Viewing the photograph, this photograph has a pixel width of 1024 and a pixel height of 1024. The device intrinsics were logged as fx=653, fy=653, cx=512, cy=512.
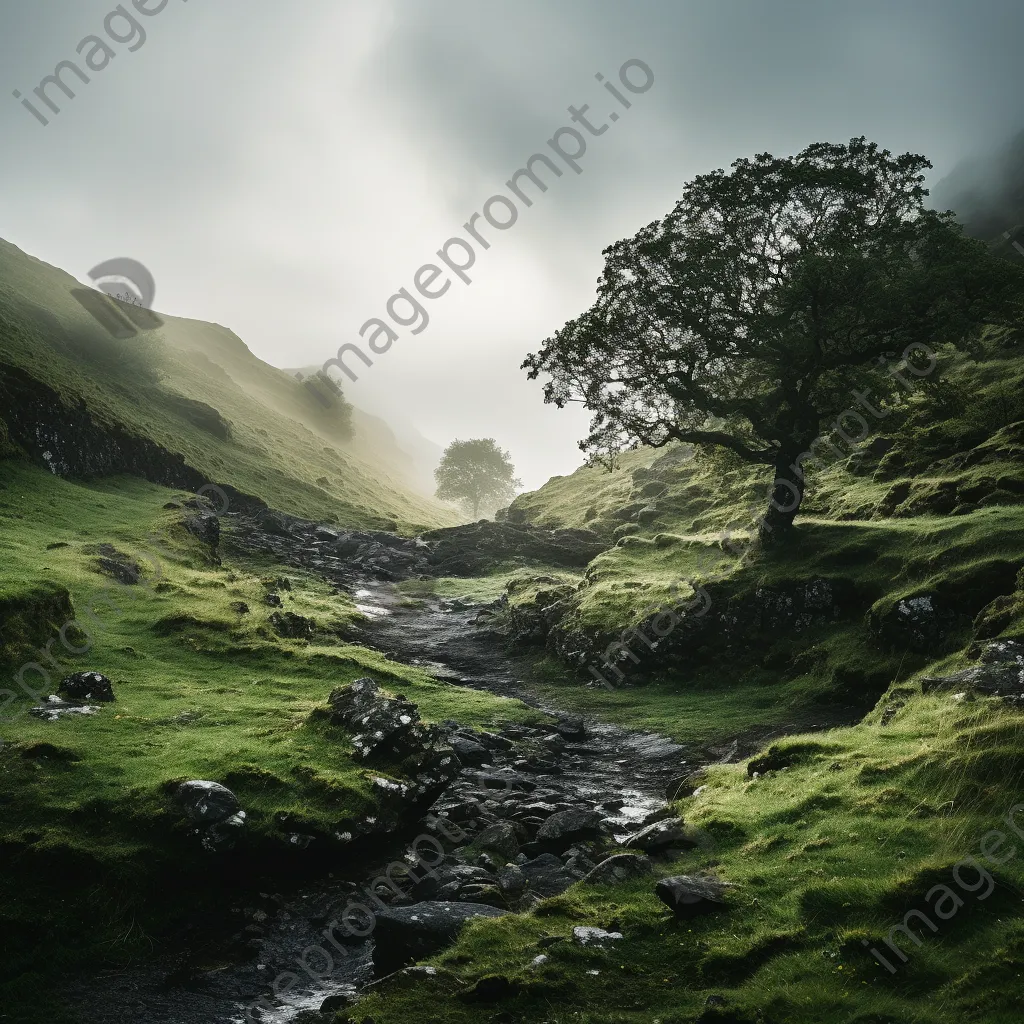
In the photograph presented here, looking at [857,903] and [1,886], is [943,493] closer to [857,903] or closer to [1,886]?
[857,903]

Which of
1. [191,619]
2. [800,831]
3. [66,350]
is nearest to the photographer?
[800,831]

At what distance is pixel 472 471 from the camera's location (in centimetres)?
14638

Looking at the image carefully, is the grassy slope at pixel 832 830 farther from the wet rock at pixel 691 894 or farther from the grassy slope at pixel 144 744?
the grassy slope at pixel 144 744

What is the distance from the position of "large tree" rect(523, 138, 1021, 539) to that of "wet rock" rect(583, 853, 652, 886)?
71.4 ft

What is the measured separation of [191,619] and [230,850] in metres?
17.2

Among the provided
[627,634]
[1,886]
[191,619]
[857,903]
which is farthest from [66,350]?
[857,903]

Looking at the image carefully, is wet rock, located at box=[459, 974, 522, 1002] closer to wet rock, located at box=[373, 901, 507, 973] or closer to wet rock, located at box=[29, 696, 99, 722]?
wet rock, located at box=[373, 901, 507, 973]

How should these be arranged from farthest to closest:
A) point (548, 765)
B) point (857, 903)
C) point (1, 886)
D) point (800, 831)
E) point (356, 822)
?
point (548, 765) → point (356, 822) → point (800, 831) → point (1, 886) → point (857, 903)

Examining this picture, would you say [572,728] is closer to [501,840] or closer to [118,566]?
[501,840]

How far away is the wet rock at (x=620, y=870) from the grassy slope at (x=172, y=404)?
185 feet

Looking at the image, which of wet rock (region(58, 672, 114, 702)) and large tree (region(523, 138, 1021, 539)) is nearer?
wet rock (region(58, 672, 114, 702))

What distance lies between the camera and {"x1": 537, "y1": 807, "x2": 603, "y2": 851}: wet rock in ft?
49.5

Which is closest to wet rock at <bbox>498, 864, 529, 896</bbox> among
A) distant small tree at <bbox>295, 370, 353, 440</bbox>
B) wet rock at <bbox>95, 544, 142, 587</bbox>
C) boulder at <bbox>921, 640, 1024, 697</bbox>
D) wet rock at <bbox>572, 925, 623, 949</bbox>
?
wet rock at <bbox>572, 925, 623, 949</bbox>

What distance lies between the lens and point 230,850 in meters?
13.0
